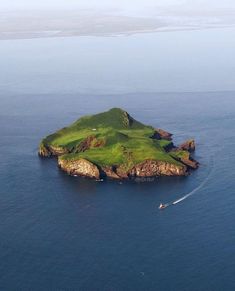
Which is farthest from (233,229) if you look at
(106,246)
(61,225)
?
(61,225)

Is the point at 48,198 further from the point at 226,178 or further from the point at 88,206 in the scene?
the point at 226,178

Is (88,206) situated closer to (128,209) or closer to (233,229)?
(128,209)

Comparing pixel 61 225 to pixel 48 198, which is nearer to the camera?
pixel 61 225

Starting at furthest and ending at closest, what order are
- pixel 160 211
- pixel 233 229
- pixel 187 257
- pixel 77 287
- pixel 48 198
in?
pixel 48 198
pixel 160 211
pixel 233 229
pixel 187 257
pixel 77 287

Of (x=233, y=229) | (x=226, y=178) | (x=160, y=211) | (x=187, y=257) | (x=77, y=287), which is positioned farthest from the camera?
(x=226, y=178)

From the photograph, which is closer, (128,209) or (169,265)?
(169,265)

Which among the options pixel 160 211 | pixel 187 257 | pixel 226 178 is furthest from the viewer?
pixel 226 178

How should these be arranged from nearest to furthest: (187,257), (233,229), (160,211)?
(187,257) → (233,229) → (160,211)

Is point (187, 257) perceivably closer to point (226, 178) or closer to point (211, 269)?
point (211, 269)

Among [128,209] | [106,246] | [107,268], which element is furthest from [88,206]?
[107,268]
